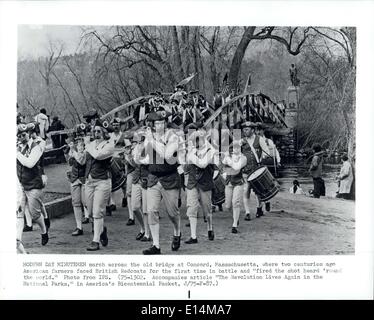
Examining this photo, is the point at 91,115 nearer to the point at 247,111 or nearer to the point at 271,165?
the point at 247,111

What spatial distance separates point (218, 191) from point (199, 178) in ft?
1.09

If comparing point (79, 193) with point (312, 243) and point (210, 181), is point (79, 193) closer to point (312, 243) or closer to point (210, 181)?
point (210, 181)

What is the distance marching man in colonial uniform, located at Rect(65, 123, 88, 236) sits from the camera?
727cm

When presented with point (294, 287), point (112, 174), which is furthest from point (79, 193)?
point (294, 287)

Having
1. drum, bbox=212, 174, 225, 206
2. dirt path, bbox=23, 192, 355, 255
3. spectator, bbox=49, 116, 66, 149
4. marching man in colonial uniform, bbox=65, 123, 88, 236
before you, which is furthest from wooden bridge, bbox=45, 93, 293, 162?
dirt path, bbox=23, 192, 355, 255

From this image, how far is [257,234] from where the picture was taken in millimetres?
7375

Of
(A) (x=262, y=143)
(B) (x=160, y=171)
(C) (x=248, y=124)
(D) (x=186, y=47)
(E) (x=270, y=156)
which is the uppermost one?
(D) (x=186, y=47)

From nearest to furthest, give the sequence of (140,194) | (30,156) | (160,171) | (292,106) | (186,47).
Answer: (160,171), (30,156), (140,194), (186,47), (292,106)

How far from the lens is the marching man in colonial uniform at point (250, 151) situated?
7520 mm

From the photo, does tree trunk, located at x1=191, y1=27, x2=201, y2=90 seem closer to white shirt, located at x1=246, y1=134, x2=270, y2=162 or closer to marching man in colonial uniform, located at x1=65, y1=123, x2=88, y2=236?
white shirt, located at x1=246, y1=134, x2=270, y2=162

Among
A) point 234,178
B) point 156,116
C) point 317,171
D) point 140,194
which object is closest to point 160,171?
point 140,194

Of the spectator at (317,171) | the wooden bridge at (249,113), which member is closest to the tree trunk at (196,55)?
the wooden bridge at (249,113)

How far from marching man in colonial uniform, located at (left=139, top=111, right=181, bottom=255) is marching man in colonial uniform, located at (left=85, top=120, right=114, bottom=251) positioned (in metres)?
0.40

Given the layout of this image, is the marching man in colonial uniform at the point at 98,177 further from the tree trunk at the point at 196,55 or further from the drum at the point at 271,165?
the drum at the point at 271,165
